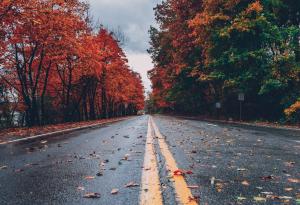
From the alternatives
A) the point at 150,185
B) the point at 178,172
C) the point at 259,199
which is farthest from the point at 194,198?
the point at 178,172

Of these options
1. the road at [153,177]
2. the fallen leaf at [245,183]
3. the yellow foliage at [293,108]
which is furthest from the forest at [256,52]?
the fallen leaf at [245,183]

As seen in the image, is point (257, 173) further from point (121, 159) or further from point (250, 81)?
point (250, 81)

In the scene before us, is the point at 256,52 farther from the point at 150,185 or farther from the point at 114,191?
the point at 114,191

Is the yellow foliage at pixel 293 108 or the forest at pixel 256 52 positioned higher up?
the forest at pixel 256 52

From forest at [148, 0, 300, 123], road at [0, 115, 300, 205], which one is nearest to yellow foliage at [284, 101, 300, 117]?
forest at [148, 0, 300, 123]

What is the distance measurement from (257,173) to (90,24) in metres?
36.9

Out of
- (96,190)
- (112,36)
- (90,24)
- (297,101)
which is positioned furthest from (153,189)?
(112,36)

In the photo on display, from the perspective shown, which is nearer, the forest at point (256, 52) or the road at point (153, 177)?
the road at point (153, 177)

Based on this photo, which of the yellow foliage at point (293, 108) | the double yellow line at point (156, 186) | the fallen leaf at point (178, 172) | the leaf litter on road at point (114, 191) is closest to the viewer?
the double yellow line at point (156, 186)

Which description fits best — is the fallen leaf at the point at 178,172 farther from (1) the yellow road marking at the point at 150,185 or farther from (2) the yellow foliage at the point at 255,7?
(2) the yellow foliage at the point at 255,7

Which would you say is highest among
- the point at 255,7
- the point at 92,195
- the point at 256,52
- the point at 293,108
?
the point at 255,7

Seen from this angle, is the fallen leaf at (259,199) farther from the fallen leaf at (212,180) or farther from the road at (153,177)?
the fallen leaf at (212,180)

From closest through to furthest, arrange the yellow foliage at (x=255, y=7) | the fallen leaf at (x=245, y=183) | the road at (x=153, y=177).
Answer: the road at (x=153, y=177), the fallen leaf at (x=245, y=183), the yellow foliage at (x=255, y=7)

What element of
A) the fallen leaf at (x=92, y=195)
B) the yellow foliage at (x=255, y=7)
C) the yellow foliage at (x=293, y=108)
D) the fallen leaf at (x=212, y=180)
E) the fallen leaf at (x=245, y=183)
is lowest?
the fallen leaf at (x=92, y=195)
